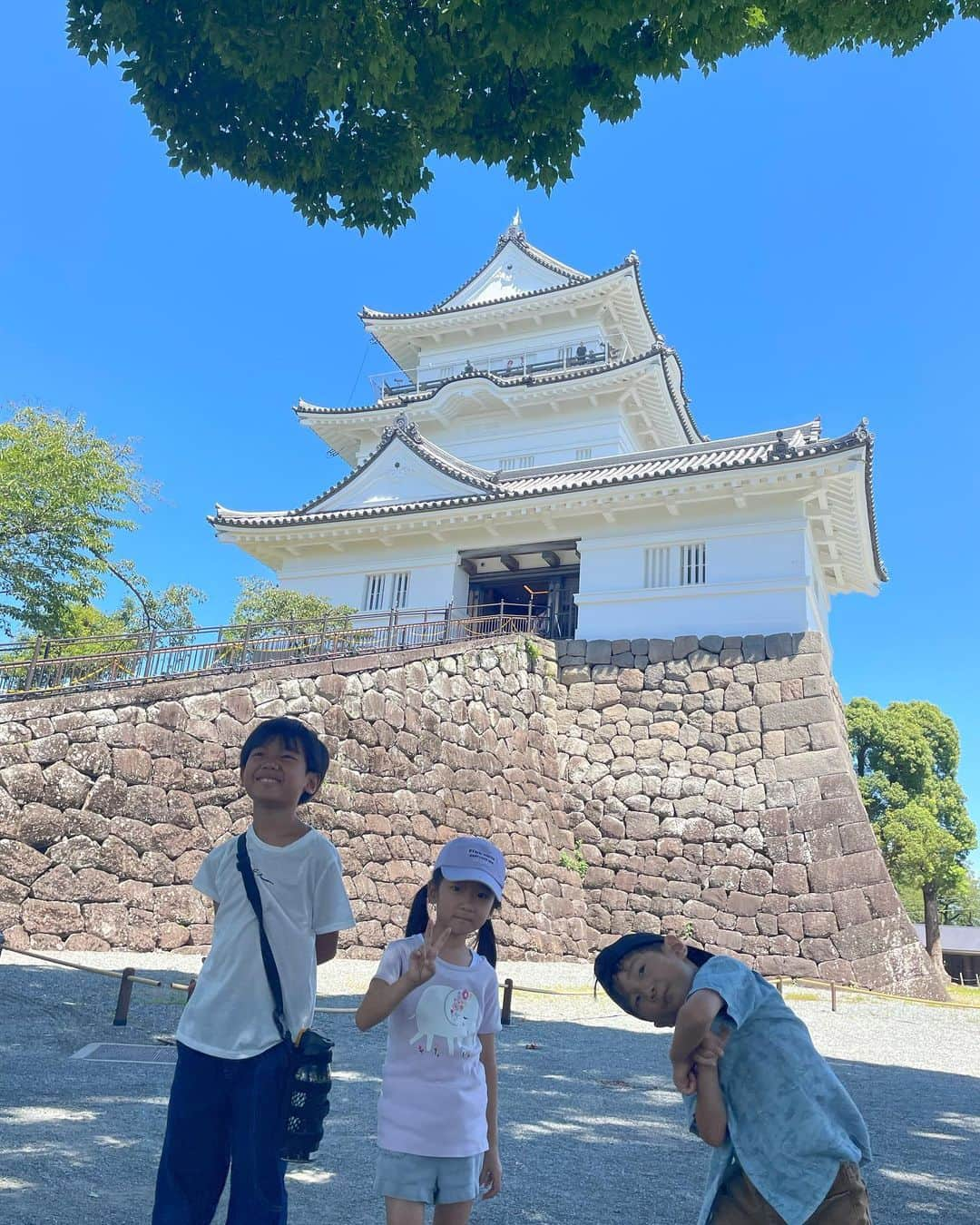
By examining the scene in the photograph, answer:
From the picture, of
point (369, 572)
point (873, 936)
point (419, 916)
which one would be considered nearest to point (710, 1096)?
point (419, 916)

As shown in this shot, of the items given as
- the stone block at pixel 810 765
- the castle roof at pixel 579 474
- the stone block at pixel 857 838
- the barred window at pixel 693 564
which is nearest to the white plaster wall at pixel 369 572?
the castle roof at pixel 579 474

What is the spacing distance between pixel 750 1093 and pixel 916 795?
23864mm

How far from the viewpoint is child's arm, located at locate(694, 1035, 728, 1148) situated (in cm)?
168

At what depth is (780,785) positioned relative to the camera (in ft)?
41.8

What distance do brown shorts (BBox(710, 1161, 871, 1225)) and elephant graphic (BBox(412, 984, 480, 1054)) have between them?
69cm

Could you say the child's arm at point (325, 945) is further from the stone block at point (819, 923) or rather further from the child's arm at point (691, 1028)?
the stone block at point (819, 923)

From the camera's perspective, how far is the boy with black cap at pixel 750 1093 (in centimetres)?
165

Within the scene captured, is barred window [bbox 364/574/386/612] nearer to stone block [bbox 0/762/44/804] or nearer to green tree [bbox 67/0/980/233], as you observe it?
stone block [bbox 0/762/44/804]

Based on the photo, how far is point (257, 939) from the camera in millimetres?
2209

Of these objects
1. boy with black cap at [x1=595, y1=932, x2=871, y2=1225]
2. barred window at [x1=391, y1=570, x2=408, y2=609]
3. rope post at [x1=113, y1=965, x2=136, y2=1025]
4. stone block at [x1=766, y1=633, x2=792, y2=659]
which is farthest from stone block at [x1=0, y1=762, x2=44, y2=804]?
stone block at [x1=766, y1=633, x2=792, y2=659]

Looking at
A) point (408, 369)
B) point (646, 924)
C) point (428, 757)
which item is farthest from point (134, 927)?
point (408, 369)

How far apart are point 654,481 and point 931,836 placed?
42.6 ft

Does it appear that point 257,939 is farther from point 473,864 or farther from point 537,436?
point 537,436

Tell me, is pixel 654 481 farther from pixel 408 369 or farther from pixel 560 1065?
pixel 408 369
